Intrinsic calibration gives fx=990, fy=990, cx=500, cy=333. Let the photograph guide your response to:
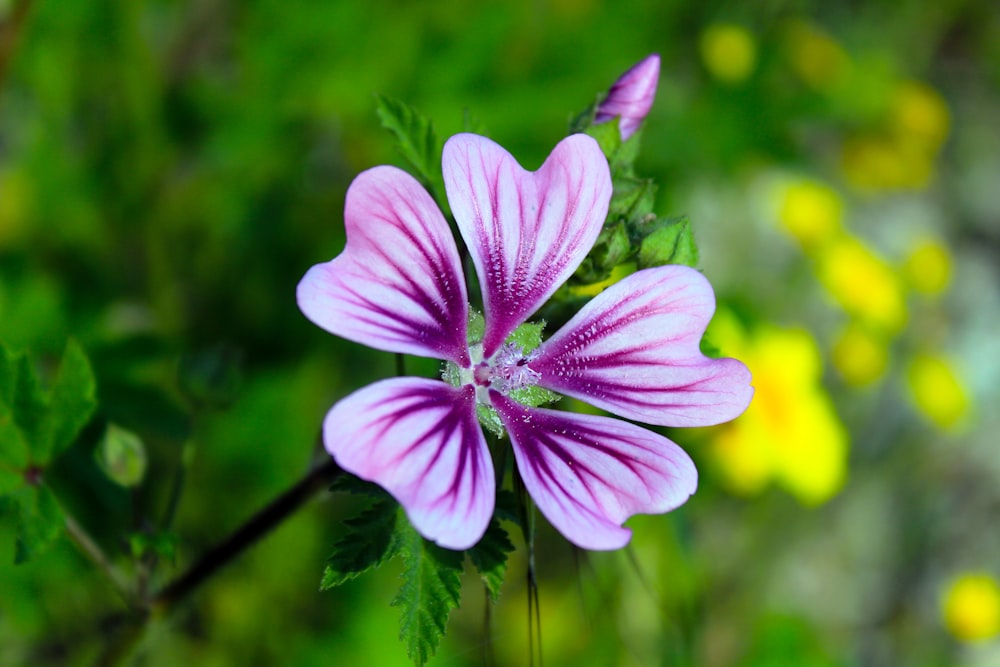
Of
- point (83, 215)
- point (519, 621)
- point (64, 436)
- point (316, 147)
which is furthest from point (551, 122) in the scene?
point (64, 436)

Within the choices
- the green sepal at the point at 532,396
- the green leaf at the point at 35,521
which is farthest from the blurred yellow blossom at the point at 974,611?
the green leaf at the point at 35,521

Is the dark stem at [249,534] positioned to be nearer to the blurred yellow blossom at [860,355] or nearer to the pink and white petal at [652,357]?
the pink and white petal at [652,357]

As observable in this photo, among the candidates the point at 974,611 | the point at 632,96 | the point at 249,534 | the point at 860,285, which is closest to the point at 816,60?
the point at 860,285

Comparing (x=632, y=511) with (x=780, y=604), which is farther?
(x=780, y=604)

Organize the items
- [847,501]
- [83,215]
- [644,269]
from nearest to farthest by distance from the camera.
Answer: [644,269] < [83,215] < [847,501]

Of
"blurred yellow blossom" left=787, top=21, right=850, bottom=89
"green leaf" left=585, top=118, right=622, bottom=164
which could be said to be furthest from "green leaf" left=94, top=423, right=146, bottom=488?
"blurred yellow blossom" left=787, top=21, right=850, bottom=89

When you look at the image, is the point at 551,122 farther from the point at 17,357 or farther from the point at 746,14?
the point at 17,357
